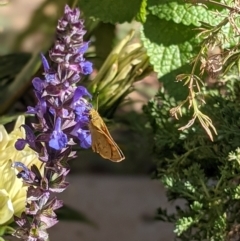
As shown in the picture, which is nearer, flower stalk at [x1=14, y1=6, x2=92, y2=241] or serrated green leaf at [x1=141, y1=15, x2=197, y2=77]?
flower stalk at [x1=14, y1=6, x2=92, y2=241]

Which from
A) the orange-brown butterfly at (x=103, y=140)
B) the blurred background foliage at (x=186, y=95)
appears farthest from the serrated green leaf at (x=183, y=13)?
the orange-brown butterfly at (x=103, y=140)

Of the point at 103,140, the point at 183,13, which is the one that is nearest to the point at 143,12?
the point at 183,13

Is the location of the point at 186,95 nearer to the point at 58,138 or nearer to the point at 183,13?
the point at 183,13

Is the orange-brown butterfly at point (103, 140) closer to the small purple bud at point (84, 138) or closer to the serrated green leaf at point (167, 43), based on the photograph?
the small purple bud at point (84, 138)

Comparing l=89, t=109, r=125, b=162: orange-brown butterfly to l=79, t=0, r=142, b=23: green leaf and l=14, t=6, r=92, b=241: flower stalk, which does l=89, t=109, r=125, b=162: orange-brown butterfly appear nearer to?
l=14, t=6, r=92, b=241: flower stalk

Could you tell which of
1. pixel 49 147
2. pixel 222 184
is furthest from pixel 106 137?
pixel 222 184

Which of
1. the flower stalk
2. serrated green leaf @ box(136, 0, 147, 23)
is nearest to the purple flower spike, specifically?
the flower stalk

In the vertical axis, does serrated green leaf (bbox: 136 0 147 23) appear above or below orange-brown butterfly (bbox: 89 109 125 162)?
Result: above
